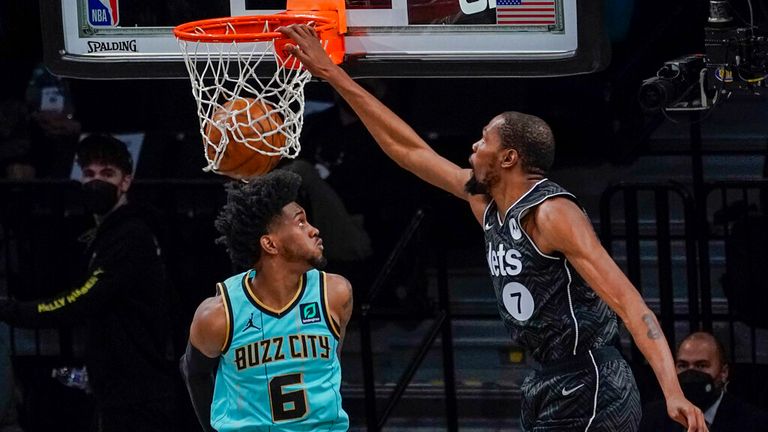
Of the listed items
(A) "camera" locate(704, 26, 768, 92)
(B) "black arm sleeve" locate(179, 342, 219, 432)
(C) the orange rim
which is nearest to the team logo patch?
(B) "black arm sleeve" locate(179, 342, 219, 432)

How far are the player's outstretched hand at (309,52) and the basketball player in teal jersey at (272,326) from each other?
428mm

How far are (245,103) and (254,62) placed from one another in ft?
0.94

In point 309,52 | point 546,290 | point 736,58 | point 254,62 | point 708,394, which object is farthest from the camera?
point 708,394

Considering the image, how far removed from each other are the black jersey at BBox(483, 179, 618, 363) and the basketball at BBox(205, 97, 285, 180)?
3.34 ft

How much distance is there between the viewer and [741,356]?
868cm

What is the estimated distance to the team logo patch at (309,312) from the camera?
536cm

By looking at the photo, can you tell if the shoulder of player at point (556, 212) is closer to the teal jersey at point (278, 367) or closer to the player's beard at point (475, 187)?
the player's beard at point (475, 187)

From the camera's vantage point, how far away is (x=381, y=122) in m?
5.88

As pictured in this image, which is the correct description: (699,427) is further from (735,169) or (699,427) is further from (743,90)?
(735,169)

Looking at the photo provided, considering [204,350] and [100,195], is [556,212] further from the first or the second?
[100,195]

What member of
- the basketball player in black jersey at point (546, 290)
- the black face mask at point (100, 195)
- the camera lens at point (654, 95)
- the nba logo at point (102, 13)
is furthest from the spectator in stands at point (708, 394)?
the nba logo at point (102, 13)

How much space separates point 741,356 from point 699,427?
4.01 metres

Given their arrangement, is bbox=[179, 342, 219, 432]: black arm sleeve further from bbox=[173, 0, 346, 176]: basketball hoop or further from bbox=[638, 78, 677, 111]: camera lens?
bbox=[638, 78, 677, 111]: camera lens

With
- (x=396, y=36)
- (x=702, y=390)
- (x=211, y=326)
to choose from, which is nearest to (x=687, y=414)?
(x=211, y=326)
